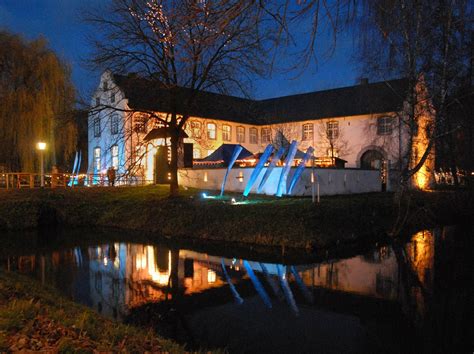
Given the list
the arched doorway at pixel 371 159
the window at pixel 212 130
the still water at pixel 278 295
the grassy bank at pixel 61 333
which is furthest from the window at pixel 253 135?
the grassy bank at pixel 61 333

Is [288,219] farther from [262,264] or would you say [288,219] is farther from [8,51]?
[8,51]

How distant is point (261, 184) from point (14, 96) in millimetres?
16174

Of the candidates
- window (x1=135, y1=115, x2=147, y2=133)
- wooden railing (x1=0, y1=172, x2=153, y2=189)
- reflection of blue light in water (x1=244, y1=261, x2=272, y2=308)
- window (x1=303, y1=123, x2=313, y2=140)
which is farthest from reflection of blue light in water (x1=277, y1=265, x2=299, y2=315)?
window (x1=303, y1=123, x2=313, y2=140)

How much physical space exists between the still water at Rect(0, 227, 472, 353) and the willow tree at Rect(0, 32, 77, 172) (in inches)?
597

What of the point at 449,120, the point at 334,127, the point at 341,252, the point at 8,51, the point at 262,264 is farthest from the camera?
the point at 334,127

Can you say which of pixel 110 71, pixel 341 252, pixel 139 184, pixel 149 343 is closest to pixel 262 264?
pixel 341 252

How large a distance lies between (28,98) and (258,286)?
915 inches

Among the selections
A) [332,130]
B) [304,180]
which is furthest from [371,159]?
[304,180]

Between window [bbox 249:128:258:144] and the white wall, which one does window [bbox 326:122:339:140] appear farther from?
the white wall

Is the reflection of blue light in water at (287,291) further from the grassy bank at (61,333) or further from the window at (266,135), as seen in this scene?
the window at (266,135)

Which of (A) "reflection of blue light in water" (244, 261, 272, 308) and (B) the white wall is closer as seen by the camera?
(A) "reflection of blue light in water" (244, 261, 272, 308)

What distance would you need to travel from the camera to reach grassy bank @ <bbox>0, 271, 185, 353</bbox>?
430 cm

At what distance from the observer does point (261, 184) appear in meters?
24.2

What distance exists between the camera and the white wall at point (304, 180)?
23.5 m
